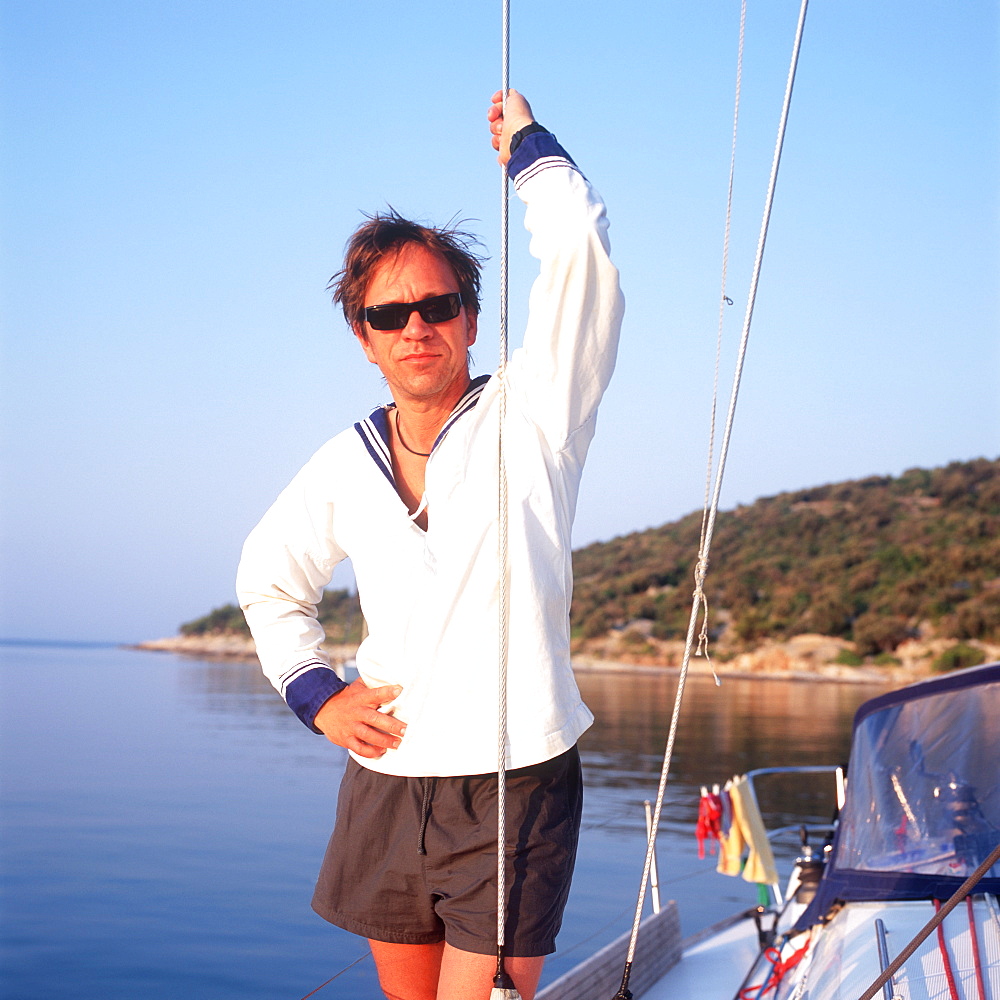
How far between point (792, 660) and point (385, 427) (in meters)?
42.4

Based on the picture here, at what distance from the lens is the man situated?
1.40m

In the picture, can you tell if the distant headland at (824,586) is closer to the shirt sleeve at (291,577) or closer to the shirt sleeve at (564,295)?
the shirt sleeve at (291,577)

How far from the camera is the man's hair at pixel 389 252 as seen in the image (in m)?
1.68

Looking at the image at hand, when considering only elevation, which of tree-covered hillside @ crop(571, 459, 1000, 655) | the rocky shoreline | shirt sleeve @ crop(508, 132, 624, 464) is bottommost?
the rocky shoreline

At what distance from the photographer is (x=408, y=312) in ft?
5.32

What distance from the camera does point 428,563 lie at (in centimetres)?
152

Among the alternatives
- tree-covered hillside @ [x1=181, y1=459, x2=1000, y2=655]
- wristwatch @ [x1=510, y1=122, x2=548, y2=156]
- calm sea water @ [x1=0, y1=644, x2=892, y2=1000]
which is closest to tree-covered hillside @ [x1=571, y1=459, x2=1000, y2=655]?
tree-covered hillside @ [x1=181, y1=459, x2=1000, y2=655]

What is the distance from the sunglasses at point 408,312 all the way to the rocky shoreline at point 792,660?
30526mm

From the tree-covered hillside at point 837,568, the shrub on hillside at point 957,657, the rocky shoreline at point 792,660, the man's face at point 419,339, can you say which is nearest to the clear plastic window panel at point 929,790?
the man's face at point 419,339

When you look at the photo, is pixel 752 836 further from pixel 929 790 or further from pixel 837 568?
pixel 837 568

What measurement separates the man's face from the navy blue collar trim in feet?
0.15

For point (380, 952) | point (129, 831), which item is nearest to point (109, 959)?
point (129, 831)

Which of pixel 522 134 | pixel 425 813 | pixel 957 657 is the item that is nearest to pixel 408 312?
pixel 522 134

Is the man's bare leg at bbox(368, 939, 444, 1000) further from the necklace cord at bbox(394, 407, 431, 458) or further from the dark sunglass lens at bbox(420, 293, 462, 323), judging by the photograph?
the dark sunglass lens at bbox(420, 293, 462, 323)
